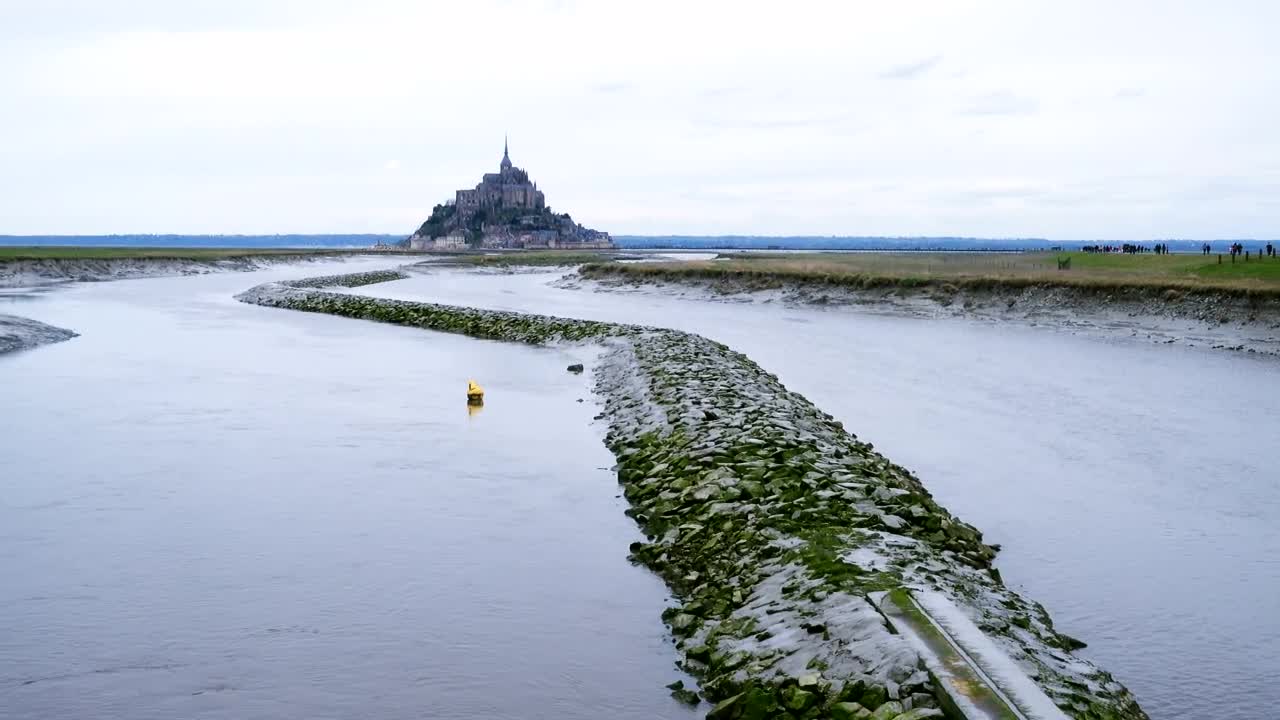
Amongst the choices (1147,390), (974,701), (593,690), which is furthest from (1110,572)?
(1147,390)

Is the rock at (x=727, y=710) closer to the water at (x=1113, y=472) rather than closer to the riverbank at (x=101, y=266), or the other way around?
the water at (x=1113, y=472)

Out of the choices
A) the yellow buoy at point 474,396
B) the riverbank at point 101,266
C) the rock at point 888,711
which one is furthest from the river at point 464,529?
the riverbank at point 101,266

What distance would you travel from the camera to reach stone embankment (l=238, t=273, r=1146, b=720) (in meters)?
8.97

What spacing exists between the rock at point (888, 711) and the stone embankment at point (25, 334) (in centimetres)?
3991

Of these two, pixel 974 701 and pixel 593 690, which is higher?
pixel 974 701

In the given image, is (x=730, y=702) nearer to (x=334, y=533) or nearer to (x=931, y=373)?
(x=334, y=533)

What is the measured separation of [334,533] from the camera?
49.0 feet

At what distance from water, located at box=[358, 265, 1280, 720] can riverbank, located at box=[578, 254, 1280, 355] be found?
11.8ft

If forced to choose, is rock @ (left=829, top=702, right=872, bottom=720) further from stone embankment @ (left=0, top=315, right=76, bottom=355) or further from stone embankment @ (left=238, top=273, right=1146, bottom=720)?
stone embankment @ (left=0, top=315, right=76, bottom=355)

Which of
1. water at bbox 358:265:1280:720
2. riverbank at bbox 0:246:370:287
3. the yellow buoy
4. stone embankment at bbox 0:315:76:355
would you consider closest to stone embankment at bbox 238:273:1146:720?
water at bbox 358:265:1280:720

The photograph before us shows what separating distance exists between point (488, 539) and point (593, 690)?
512cm

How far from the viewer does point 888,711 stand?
814 centimetres

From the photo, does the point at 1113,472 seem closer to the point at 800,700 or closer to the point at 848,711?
the point at 800,700

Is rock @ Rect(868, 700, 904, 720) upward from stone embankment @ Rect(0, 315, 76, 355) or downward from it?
downward
